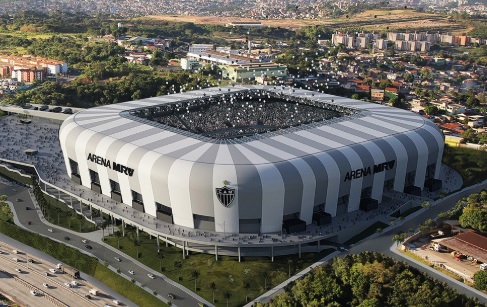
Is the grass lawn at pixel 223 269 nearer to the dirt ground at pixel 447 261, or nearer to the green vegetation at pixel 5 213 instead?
the dirt ground at pixel 447 261

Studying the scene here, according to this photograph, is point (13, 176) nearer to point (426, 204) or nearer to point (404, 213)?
point (404, 213)

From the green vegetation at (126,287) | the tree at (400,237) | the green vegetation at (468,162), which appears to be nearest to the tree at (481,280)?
the tree at (400,237)

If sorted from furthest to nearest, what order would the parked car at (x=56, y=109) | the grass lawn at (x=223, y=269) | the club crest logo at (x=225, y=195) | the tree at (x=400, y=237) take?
1. the parked car at (x=56, y=109)
2. the tree at (x=400, y=237)
3. the club crest logo at (x=225, y=195)
4. the grass lawn at (x=223, y=269)

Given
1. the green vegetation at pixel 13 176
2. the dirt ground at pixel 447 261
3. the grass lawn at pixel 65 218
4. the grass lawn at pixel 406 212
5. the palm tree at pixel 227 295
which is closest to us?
the palm tree at pixel 227 295

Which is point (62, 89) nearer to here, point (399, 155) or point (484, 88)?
point (399, 155)

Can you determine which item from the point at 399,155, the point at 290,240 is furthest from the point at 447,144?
the point at 290,240

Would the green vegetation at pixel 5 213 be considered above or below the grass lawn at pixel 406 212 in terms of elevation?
below
